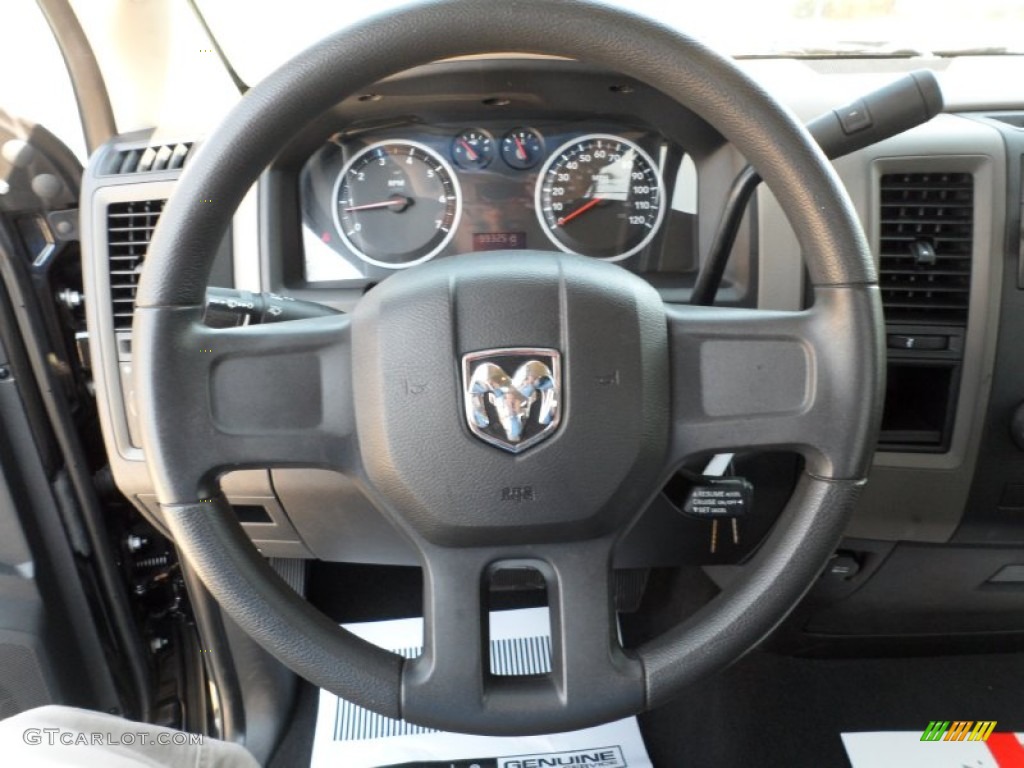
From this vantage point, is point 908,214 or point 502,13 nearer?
point 502,13

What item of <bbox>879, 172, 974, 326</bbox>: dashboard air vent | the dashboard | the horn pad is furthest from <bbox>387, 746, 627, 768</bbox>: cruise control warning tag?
<bbox>879, 172, 974, 326</bbox>: dashboard air vent

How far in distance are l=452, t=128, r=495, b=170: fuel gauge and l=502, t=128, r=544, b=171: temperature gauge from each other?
0.06ft

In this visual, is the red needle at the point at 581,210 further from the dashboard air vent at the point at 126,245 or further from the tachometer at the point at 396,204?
the dashboard air vent at the point at 126,245

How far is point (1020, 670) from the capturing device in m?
1.42

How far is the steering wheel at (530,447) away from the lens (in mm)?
722

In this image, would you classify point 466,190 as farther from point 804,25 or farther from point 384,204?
point 804,25

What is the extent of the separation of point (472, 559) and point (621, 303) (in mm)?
258

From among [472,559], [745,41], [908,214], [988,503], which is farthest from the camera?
[745,41]

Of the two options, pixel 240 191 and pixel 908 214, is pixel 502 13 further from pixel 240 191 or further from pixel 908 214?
pixel 908 214

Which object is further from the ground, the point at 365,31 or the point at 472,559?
the point at 365,31

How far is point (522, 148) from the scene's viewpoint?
111cm

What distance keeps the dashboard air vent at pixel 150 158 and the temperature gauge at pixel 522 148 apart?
1.29ft

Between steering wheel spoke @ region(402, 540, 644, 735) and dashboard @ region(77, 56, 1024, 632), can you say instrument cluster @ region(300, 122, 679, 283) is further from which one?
steering wheel spoke @ region(402, 540, 644, 735)

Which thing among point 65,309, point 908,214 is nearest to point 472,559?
point 908,214
